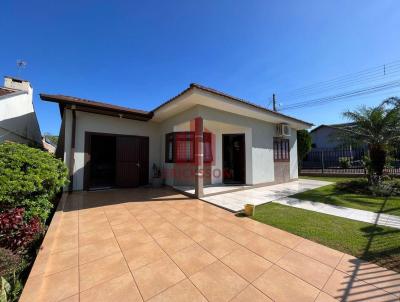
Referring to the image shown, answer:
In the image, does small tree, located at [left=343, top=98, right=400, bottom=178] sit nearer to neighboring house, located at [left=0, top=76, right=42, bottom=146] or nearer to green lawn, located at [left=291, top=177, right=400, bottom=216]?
green lawn, located at [left=291, top=177, right=400, bottom=216]

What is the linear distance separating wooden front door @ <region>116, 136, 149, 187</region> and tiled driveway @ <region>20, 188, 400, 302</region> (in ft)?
14.1

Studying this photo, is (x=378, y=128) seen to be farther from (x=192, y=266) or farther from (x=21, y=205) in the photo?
(x=21, y=205)

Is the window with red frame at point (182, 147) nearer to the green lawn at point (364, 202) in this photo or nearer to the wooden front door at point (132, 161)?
the wooden front door at point (132, 161)

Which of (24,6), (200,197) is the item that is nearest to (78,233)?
(200,197)

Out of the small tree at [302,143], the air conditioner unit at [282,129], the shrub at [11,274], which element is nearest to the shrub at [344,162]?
the small tree at [302,143]

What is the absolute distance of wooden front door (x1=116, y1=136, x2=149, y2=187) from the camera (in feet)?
27.5

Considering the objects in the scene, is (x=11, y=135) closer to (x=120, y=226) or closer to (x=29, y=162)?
(x=29, y=162)

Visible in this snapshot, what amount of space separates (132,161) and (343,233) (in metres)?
8.18

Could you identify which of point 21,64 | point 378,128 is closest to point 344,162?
point 378,128

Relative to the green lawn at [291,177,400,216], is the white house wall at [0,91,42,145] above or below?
above

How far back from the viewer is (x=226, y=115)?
7586 millimetres

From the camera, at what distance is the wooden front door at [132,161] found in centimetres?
837

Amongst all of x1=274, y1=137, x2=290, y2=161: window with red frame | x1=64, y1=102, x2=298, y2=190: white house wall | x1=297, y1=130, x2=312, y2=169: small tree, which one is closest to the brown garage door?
x1=64, y1=102, x2=298, y2=190: white house wall

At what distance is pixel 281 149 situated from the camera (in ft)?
34.1
